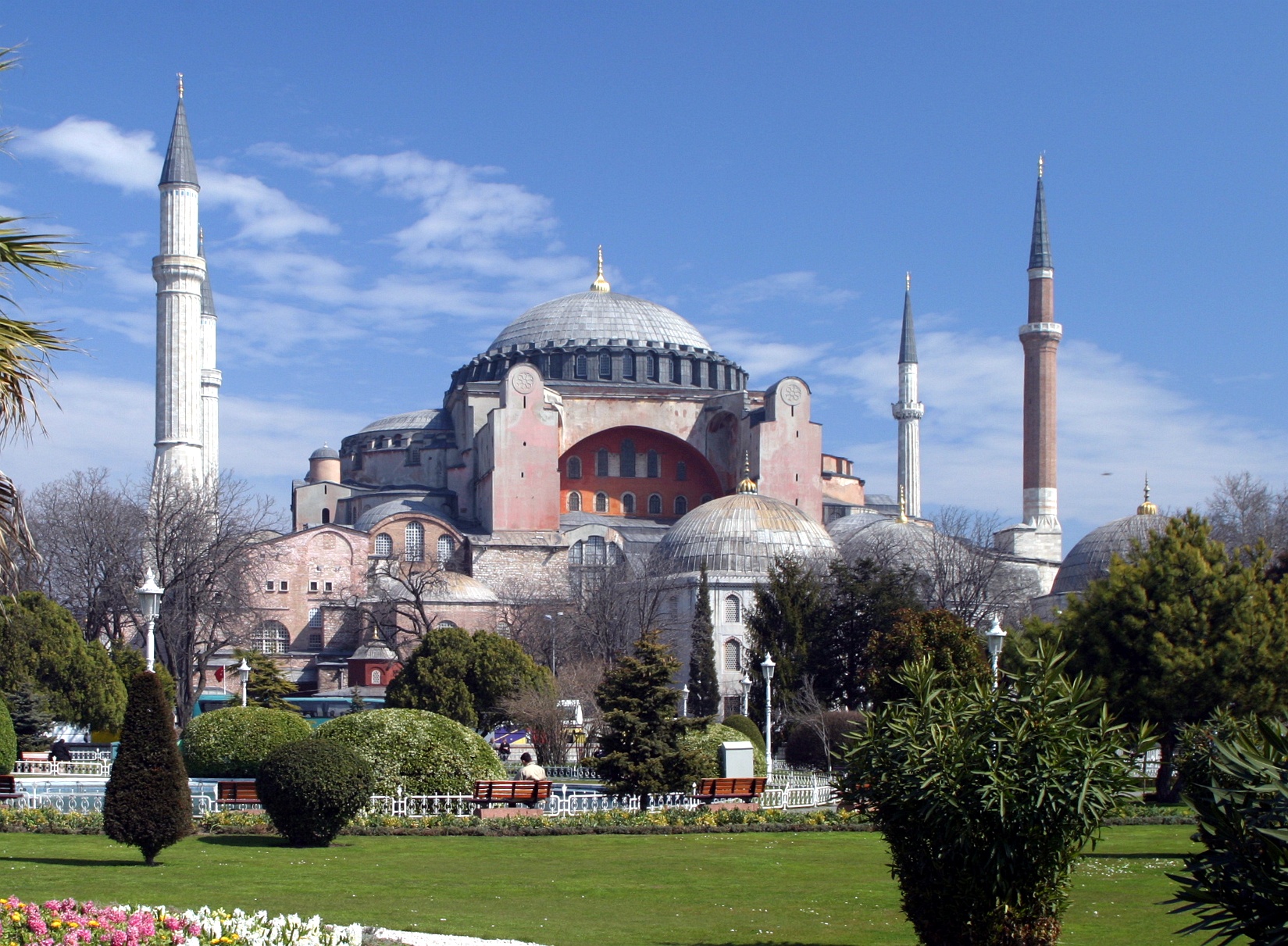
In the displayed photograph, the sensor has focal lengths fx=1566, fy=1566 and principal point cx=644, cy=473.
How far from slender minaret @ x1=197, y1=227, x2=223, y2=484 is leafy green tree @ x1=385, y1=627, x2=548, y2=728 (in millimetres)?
19938

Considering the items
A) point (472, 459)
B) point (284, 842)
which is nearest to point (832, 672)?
point (284, 842)

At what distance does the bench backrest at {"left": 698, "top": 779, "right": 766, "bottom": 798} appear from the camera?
18844 mm

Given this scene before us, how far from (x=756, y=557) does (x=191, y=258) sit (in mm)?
18176

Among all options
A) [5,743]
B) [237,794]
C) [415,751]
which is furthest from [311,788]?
[5,743]

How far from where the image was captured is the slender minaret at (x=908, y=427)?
2534 inches

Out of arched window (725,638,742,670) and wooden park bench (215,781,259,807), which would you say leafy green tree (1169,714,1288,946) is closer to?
wooden park bench (215,781,259,807)

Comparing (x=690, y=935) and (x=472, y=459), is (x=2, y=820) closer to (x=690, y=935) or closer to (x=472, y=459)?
(x=690, y=935)

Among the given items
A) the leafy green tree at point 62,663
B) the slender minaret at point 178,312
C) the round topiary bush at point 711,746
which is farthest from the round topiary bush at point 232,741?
the slender minaret at point 178,312

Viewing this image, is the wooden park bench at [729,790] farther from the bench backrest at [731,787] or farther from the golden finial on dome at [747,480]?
the golden finial on dome at [747,480]

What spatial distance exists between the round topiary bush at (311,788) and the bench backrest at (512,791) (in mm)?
2992

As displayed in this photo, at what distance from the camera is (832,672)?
32.2m

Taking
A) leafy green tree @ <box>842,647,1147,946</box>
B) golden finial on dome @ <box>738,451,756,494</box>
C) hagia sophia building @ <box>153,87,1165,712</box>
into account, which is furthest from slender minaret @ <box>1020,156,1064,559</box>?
leafy green tree @ <box>842,647,1147,946</box>

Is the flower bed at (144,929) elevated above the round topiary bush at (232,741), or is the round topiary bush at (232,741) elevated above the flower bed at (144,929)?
the flower bed at (144,929)

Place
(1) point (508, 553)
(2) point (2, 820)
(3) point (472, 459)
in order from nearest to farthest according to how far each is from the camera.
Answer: (2) point (2, 820), (1) point (508, 553), (3) point (472, 459)
